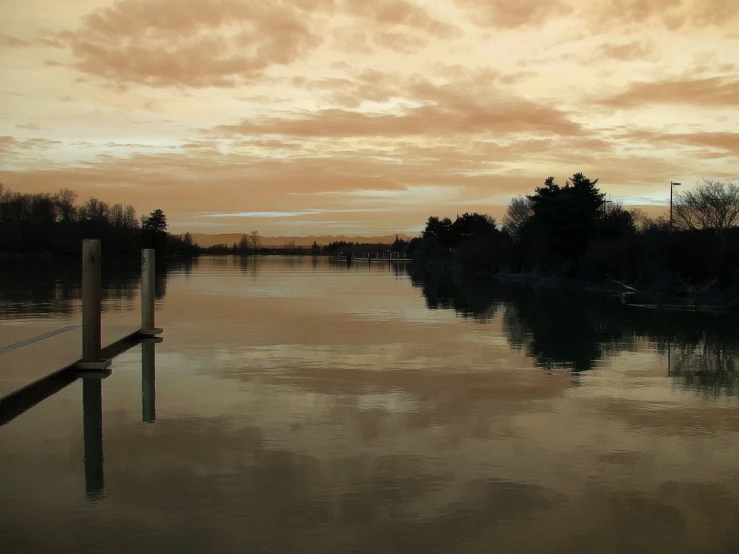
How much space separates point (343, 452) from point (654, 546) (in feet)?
9.41

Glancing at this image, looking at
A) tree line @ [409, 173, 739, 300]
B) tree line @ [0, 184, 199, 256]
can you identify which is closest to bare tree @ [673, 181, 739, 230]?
tree line @ [409, 173, 739, 300]

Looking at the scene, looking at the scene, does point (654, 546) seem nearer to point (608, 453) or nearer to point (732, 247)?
point (608, 453)

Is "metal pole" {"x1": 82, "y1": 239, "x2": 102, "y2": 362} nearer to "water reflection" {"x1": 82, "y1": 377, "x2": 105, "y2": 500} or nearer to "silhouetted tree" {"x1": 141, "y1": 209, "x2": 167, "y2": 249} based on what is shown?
"water reflection" {"x1": 82, "y1": 377, "x2": 105, "y2": 500}

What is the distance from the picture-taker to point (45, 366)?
34.1ft

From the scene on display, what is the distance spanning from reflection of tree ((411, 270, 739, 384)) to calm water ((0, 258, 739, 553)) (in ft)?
0.45

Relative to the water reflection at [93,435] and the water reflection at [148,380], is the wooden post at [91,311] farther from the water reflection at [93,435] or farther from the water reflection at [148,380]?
the water reflection at [148,380]

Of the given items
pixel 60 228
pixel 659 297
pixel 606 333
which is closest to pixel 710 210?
pixel 659 297

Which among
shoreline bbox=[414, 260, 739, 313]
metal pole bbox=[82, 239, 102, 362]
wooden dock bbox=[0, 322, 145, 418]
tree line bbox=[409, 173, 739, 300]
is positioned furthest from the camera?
tree line bbox=[409, 173, 739, 300]

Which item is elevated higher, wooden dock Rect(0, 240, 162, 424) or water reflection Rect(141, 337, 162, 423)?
wooden dock Rect(0, 240, 162, 424)

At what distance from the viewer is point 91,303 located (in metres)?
10.7

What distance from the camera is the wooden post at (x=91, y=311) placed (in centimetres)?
1073

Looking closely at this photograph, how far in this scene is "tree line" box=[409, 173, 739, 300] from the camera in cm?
2922

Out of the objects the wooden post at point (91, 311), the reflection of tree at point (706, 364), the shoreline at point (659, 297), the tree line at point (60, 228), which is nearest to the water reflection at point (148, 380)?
the wooden post at point (91, 311)

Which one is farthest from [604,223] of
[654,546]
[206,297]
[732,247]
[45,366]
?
[654,546]
